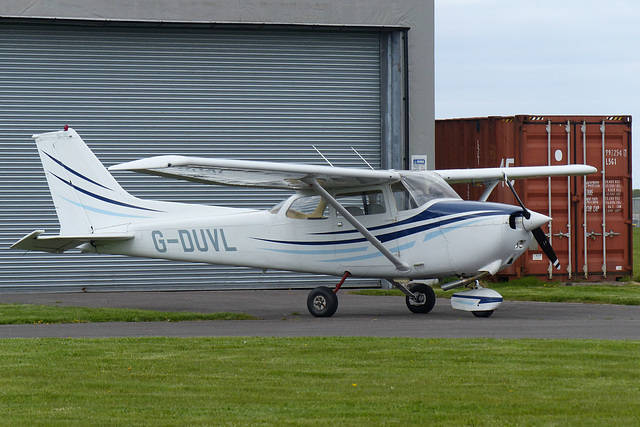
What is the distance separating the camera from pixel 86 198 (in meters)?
14.8

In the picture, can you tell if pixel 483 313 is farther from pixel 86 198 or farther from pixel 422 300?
pixel 86 198

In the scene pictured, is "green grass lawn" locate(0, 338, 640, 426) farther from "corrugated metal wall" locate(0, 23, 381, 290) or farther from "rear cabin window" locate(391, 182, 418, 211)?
"corrugated metal wall" locate(0, 23, 381, 290)

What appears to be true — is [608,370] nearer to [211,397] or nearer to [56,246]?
[211,397]

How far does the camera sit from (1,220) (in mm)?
19609

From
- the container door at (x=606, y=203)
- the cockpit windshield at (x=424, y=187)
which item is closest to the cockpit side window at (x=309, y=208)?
the cockpit windshield at (x=424, y=187)

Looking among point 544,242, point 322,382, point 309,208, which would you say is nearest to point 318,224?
point 309,208

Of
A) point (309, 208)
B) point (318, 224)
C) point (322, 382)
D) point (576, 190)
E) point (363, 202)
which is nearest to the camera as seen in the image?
point (322, 382)

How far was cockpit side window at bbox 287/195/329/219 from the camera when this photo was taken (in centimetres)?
1367

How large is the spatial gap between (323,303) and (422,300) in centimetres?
156

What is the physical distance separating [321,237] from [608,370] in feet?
22.2

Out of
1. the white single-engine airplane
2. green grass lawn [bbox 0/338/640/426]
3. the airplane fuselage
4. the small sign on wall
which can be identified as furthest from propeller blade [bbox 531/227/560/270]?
the small sign on wall

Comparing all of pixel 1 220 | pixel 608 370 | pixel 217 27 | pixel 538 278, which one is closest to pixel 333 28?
pixel 217 27

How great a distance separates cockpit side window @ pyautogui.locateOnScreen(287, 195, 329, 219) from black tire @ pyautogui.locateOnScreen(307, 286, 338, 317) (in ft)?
3.64

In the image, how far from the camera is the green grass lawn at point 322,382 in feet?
18.9
